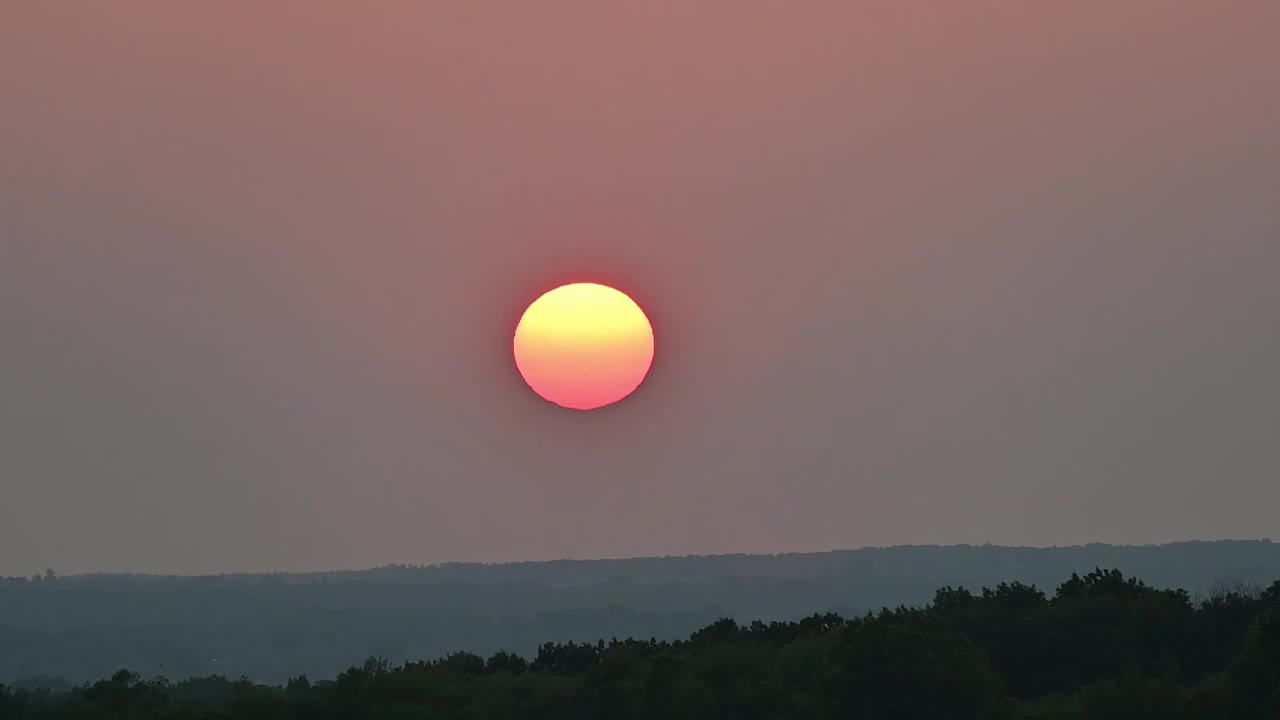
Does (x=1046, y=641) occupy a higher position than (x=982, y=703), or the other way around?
(x=1046, y=641)

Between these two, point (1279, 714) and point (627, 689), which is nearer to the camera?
point (1279, 714)

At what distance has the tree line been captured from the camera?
7462 centimetres

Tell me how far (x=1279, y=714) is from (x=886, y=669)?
13171mm

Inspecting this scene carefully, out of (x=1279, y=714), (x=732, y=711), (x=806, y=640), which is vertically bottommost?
(x=1279, y=714)

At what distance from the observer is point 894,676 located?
74812mm

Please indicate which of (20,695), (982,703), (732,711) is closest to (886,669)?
(982,703)

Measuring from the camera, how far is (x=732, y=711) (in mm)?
84250

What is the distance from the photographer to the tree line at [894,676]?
245ft

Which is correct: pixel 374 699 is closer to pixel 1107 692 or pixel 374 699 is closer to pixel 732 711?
pixel 732 711

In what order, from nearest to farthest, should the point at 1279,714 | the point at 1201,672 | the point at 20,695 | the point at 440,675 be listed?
the point at 1279,714 → the point at 1201,672 → the point at 440,675 → the point at 20,695

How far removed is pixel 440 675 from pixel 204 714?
47.2 feet

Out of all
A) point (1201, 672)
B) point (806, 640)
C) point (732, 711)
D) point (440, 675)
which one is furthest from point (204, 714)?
point (1201, 672)

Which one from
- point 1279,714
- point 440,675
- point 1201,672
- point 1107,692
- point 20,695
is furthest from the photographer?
point 20,695

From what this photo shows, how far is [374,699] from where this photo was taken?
86375mm
